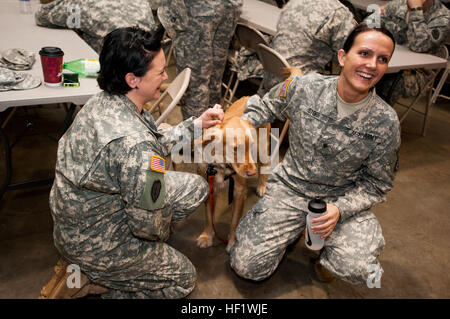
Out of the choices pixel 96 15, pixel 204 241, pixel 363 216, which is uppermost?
pixel 96 15

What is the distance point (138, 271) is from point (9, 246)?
0.95 metres

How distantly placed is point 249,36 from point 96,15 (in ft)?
3.90

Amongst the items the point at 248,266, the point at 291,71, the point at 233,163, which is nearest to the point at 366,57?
the point at 291,71

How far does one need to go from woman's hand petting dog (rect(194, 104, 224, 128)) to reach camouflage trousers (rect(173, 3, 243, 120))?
1.32m

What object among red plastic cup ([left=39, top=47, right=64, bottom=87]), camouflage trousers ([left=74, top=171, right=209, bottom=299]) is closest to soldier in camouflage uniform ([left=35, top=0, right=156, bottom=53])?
red plastic cup ([left=39, top=47, right=64, bottom=87])

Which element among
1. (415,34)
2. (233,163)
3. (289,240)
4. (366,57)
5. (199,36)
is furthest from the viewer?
(415,34)

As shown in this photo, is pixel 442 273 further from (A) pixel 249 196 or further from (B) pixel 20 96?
(B) pixel 20 96

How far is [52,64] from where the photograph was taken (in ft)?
6.52

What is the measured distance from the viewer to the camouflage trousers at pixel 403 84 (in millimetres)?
3545

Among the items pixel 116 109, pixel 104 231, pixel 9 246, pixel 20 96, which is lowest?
pixel 9 246

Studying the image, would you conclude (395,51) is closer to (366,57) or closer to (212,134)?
(366,57)

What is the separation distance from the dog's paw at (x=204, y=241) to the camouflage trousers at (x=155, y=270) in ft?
1.12

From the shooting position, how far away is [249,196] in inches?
116
